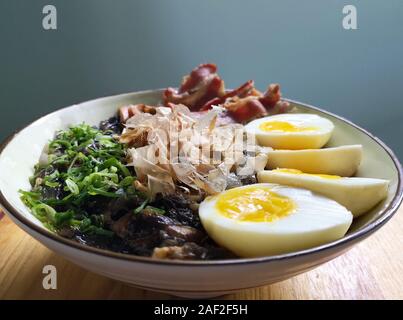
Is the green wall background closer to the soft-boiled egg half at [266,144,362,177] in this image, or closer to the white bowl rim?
the soft-boiled egg half at [266,144,362,177]

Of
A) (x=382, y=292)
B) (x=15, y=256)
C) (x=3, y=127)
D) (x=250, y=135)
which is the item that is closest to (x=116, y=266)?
(x=15, y=256)

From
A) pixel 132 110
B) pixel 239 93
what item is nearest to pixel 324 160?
pixel 239 93

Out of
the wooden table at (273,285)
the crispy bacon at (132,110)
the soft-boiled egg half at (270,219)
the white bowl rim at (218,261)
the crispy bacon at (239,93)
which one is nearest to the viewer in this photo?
the white bowl rim at (218,261)

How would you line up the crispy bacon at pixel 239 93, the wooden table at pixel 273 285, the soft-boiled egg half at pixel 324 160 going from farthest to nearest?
1. the crispy bacon at pixel 239 93
2. the soft-boiled egg half at pixel 324 160
3. the wooden table at pixel 273 285

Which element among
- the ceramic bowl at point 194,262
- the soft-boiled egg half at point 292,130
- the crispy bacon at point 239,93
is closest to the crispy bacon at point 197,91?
the crispy bacon at point 239,93

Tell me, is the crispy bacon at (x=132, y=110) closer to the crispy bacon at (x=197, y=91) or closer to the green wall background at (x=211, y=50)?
the crispy bacon at (x=197, y=91)

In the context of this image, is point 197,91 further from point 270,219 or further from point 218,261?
point 218,261

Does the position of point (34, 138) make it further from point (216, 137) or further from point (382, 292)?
point (382, 292)
